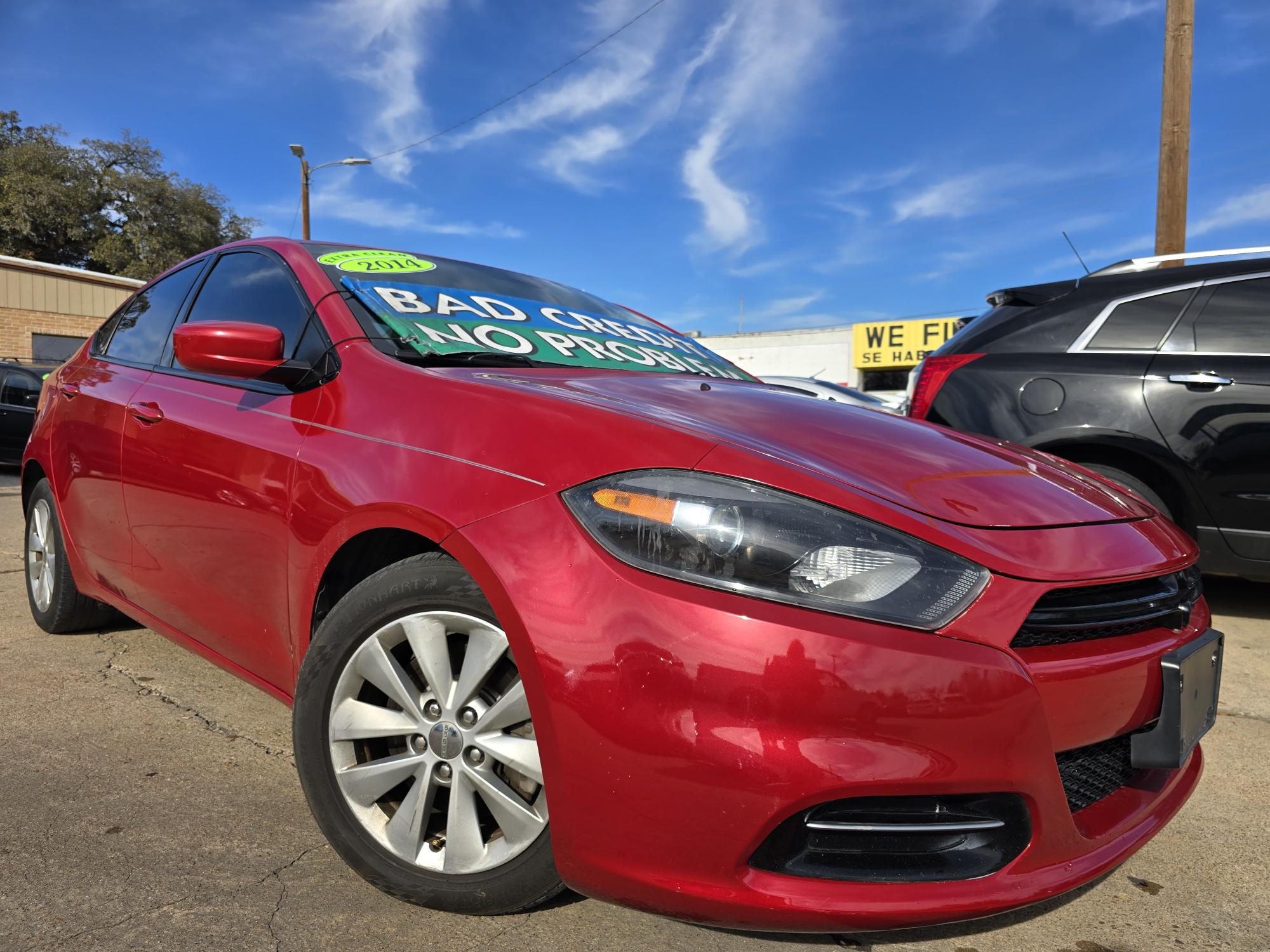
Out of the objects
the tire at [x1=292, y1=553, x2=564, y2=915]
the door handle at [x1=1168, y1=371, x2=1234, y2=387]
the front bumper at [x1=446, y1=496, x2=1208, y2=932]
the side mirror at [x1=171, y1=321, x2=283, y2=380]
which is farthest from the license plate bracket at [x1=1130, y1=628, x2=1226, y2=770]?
the door handle at [x1=1168, y1=371, x2=1234, y2=387]

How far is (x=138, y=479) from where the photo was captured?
262 cm

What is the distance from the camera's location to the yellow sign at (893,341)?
31016 mm

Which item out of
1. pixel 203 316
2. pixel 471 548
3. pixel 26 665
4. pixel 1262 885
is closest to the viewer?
pixel 471 548

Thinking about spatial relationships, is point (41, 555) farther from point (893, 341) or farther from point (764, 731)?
point (893, 341)

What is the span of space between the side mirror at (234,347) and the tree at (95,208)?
32392 mm

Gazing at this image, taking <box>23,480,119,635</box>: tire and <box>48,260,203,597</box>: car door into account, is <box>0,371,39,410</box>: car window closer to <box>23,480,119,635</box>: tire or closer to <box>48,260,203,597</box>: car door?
<box>23,480,119,635</box>: tire

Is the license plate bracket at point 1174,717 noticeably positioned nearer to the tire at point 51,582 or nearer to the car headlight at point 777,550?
the car headlight at point 777,550

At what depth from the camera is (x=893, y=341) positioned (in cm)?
3147

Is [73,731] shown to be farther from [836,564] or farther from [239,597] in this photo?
[836,564]

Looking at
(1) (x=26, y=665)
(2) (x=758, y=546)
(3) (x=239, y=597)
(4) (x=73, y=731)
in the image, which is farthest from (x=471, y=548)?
(1) (x=26, y=665)

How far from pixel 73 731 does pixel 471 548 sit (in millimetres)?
1740

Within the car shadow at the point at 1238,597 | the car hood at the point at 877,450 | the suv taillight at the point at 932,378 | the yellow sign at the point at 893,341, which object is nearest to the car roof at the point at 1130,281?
the suv taillight at the point at 932,378

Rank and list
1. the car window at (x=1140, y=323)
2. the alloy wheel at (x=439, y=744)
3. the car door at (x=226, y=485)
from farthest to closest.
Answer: the car window at (x=1140, y=323) → the car door at (x=226, y=485) → the alloy wheel at (x=439, y=744)

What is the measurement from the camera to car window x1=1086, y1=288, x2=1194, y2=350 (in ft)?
13.0
